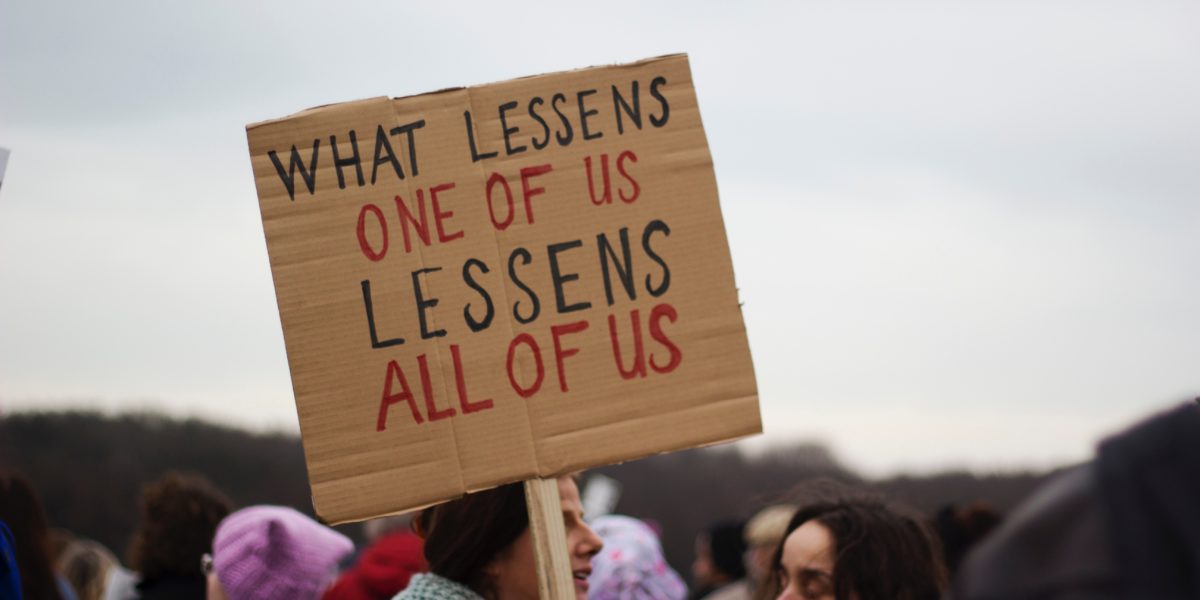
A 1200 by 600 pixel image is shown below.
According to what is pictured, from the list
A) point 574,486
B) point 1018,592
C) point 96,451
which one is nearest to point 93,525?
point 96,451

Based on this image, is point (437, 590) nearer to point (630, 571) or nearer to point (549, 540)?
point (549, 540)

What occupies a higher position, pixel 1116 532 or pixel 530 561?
pixel 1116 532

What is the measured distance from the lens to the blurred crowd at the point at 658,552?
102 centimetres

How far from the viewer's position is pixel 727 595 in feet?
22.1

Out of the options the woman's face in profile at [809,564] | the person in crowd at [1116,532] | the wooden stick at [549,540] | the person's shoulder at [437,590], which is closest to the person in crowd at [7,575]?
the person's shoulder at [437,590]

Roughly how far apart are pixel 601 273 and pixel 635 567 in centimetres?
315

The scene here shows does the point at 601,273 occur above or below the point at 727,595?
above

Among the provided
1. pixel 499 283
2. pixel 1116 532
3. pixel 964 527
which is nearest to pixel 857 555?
pixel 499 283

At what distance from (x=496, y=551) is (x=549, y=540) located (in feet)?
1.34

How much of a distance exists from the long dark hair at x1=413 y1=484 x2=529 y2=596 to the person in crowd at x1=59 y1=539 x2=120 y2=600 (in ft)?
12.9

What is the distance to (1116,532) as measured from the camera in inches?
39.9

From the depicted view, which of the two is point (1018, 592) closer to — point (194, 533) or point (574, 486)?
point (574, 486)

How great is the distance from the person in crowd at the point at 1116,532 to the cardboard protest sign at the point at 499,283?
1.58 metres

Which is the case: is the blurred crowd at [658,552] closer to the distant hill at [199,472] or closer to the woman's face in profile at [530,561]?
the woman's face in profile at [530,561]
